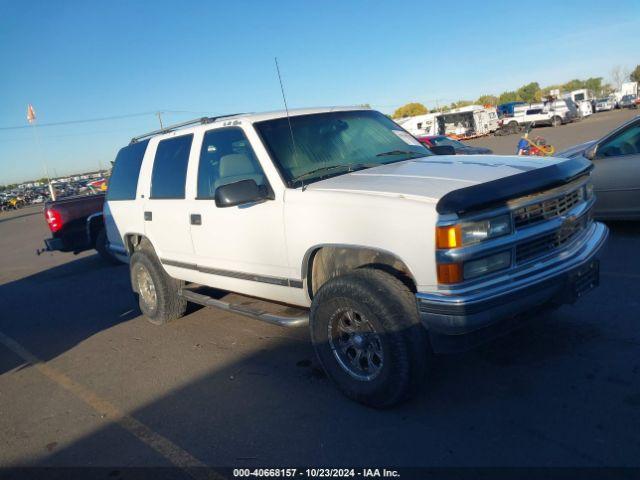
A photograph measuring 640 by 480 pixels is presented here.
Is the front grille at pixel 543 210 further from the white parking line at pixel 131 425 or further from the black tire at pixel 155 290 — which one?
the black tire at pixel 155 290

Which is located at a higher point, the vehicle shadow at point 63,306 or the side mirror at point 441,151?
the side mirror at point 441,151

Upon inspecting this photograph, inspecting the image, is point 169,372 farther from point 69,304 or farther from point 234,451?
point 69,304

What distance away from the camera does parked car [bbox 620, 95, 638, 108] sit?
57969 mm

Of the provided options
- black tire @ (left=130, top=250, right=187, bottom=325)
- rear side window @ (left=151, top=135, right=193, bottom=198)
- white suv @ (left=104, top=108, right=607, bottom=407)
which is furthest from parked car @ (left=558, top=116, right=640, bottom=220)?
black tire @ (left=130, top=250, right=187, bottom=325)

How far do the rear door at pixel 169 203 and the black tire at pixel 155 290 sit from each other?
9.6 inches

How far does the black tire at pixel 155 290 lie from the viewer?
5.63m

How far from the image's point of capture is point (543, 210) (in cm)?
324

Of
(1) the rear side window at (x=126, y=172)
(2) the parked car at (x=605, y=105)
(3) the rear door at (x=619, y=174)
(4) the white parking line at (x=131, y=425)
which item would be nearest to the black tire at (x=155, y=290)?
(1) the rear side window at (x=126, y=172)

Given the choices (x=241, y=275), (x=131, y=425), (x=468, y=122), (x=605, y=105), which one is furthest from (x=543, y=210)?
(x=605, y=105)

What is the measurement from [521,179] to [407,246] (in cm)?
79

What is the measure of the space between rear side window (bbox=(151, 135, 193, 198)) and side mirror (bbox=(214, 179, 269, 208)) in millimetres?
1294

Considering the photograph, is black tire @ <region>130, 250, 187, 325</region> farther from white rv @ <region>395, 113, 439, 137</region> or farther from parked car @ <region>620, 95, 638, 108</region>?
parked car @ <region>620, 95, 638, 108</region>

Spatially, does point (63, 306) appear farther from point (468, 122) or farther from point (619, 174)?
point (468, 122)

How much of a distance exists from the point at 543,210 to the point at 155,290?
13.3 ft
